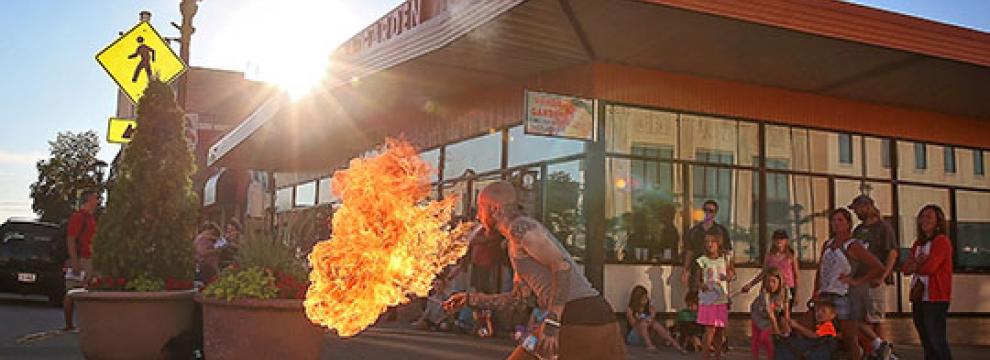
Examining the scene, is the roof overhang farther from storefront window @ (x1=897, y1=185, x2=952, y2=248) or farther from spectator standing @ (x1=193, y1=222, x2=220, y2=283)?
spectator standing @ (x1=193, y1=222, x2=220, y2=283)

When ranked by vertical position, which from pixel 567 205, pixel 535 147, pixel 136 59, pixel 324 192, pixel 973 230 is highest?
pixel 136 59

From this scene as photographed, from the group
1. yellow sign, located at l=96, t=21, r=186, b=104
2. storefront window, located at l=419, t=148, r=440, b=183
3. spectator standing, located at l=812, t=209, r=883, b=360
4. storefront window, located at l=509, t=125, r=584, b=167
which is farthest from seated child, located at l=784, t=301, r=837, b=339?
storefront window, located at l=419, t=148, r=440, b=183

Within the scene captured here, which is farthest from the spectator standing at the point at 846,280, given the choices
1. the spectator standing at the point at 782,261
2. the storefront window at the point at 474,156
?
the storefront window at the point at 474,156

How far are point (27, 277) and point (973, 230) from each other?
61.8 feet

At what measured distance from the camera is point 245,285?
596cm

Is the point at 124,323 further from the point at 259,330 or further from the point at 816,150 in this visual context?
the point at 816,150

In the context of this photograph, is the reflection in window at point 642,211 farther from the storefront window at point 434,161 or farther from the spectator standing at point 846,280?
the storefront window at point 434,161

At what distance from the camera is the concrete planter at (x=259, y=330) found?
5.78 meters

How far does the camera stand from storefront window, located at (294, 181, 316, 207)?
25625 millimetres

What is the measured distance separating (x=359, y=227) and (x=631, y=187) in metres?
7.99

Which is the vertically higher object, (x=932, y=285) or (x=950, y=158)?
(x=950, y=158)

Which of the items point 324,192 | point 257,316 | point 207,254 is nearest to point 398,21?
point 207,254

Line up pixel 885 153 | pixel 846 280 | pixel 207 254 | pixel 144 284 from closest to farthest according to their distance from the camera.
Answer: pixel 144 284 < pixel 846 280 < pixel 207 254 < pixel 885 153

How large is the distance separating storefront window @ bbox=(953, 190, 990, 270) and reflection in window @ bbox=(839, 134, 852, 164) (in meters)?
2.93
